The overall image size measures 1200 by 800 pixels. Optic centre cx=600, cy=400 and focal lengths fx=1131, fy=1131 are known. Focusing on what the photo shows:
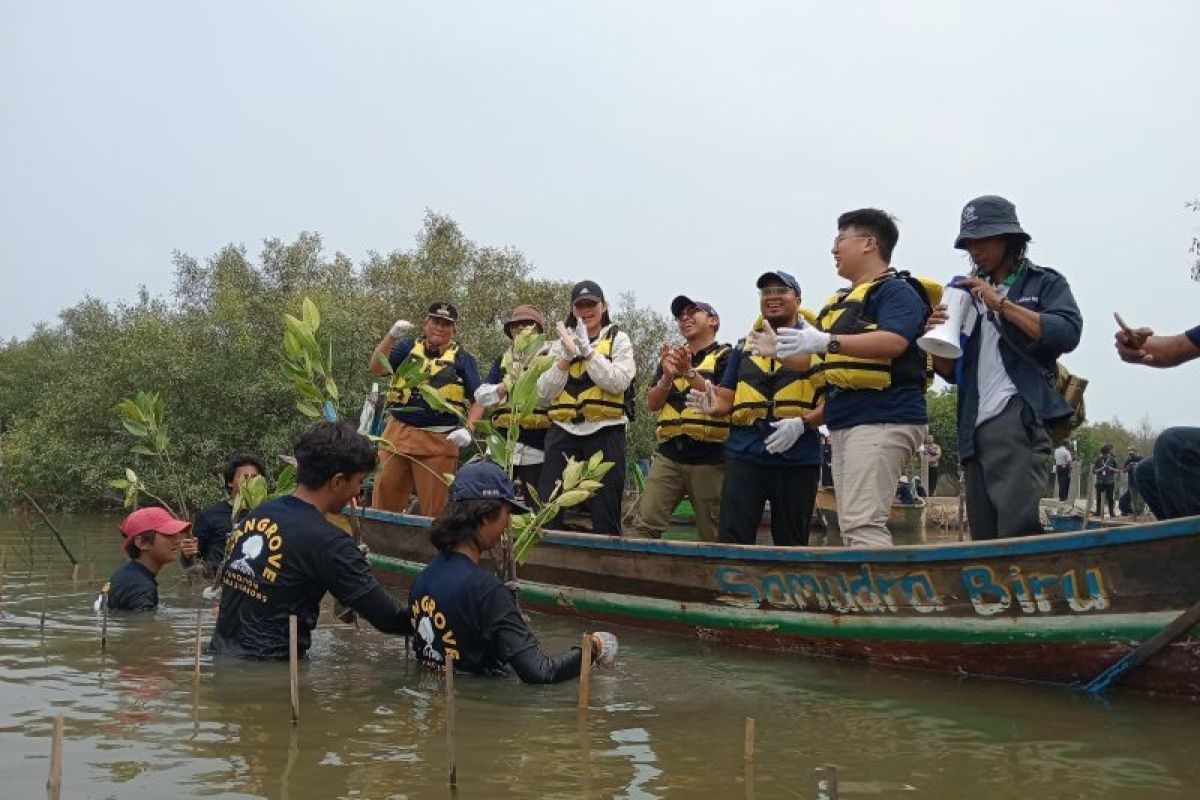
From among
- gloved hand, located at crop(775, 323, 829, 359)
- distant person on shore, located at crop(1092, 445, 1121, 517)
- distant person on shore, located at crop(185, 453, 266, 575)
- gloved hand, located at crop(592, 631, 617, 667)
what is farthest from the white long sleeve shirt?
distant person on shore, located at crop(1092, 445, 1121, 517)

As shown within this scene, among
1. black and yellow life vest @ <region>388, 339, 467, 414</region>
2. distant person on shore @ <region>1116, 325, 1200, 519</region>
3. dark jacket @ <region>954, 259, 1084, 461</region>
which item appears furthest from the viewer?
black and yellow life vest @ <region>388, 339, 467, 414</region>

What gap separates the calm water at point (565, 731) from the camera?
3.44 meters

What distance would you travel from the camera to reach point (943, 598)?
537cm

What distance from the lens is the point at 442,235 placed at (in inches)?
1246

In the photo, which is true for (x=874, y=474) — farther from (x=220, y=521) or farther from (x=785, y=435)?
(x=220, y=521)

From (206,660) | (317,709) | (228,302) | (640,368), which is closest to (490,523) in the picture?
(317,709)

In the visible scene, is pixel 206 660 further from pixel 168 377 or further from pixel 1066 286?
pixel 168 377

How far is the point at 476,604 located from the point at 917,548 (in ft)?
6.97

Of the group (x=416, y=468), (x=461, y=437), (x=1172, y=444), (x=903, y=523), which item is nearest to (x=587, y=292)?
(x=461, y=437)

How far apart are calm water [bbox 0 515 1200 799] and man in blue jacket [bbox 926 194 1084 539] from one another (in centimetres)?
89

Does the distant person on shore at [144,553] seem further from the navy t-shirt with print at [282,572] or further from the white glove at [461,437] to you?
the navy t-shirt with print at [282,572]

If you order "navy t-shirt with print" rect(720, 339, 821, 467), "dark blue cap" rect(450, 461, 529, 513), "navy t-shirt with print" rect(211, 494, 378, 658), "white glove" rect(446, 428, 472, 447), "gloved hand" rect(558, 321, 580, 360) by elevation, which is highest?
"gloved hand" rect(558, 321, 580, 360)

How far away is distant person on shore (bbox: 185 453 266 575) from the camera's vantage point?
7.70 m

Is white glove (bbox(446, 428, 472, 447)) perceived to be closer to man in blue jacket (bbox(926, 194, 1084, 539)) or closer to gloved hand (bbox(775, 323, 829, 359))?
gloved hand (bbox(775, 323, 829, 359))
